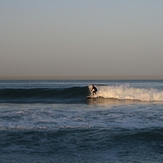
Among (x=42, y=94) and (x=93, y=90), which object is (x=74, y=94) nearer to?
(x=93, y=90)

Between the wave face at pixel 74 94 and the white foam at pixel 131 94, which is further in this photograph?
the wave face at pixel 74 94

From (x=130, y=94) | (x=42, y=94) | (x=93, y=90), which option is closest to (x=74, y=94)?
(x=93, y=90)

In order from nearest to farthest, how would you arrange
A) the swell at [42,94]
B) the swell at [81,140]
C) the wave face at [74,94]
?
the swell at [81,140]
the wave face at [74,94]
the swell at [42,94]

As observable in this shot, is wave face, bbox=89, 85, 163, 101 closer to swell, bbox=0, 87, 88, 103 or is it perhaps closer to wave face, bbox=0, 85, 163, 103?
wave face, bbox=0, 85, 163, 103

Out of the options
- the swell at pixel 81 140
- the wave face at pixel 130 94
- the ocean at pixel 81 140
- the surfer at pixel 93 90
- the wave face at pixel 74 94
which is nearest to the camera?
the ocean at pixel 81 140

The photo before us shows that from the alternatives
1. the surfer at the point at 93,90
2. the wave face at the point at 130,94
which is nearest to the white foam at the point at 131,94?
the wave face at the point at 130,94

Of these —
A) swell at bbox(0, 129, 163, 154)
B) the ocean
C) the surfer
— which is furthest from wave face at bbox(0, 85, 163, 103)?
swell at bbox(0, 129, 163, 154)

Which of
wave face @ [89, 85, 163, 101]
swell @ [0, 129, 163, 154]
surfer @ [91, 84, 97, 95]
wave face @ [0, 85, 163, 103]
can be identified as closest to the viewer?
swell @ [0, 129, 163, 154]

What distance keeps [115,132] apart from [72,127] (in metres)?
1.72

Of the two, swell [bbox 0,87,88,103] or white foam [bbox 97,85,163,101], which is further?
swell [bbox 0,87,88,103]

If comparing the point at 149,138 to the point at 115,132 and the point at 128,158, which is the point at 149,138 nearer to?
the point at 115,132

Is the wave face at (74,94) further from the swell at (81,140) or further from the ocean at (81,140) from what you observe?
the swell at (81,140)

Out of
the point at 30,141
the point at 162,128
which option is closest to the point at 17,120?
the point at 30,141

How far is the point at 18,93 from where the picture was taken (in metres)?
35.5
